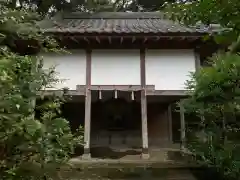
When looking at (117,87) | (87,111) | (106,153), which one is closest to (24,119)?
(87,111)

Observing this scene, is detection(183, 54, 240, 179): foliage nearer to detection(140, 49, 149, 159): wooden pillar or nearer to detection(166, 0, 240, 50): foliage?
detection(140, 49, 149, 159): wooden pillar

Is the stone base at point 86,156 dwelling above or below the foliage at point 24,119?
below

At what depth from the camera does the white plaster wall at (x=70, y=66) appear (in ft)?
33.7

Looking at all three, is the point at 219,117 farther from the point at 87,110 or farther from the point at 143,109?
the point at 87,110

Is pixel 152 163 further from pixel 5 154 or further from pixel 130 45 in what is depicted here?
pixel 5 154

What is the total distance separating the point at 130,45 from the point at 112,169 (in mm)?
4224

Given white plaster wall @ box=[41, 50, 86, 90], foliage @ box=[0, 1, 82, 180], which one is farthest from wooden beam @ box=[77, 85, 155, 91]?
foliage @ box=[0, 1, 82, 180]

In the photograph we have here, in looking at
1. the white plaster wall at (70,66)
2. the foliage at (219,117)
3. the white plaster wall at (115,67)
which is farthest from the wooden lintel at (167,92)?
the foliage at (219,117)

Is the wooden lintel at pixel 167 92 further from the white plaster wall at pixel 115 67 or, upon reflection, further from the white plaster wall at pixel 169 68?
the white plaster wall at pixel 115 67

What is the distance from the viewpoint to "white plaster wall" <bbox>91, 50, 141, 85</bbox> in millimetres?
10281

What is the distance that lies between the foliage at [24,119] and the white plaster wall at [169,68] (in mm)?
5896

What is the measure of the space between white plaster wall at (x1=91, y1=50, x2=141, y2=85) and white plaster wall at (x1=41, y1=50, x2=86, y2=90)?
353 mm

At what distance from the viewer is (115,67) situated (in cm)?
1045

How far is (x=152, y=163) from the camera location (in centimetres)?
881
